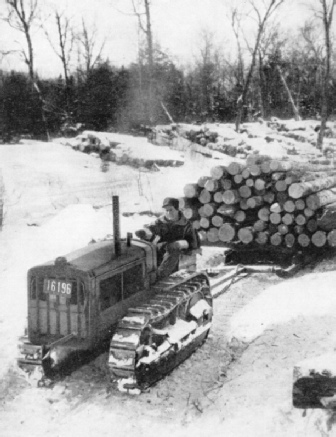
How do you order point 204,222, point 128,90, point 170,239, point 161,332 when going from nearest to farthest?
point 161,332 → point 170,239 → point 204,222 → point 128,90

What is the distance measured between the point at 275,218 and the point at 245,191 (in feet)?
2.90

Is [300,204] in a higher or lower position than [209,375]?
higher

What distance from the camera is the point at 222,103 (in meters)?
39.9

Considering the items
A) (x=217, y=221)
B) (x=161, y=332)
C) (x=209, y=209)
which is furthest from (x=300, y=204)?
(x=161, y=332)

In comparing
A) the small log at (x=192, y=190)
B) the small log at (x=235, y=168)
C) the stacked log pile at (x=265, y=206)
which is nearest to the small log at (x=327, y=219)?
the stacked log pile at (x=265, y=206)

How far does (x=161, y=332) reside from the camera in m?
6.65

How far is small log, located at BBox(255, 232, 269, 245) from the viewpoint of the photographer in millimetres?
12109

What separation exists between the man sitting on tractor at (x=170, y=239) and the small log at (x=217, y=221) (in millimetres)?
3535

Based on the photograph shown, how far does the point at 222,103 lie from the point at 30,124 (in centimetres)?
1688

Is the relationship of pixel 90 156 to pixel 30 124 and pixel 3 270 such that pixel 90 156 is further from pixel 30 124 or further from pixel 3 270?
pixel 3 270

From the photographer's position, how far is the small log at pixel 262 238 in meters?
12.1

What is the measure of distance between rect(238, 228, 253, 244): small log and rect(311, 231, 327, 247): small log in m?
1.37

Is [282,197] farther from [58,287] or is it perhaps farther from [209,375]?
[58,287]

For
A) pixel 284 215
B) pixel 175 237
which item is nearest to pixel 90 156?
pixel 284 215
